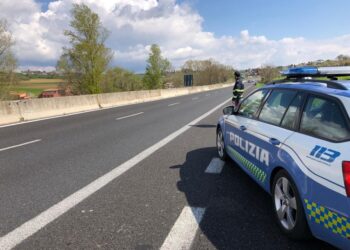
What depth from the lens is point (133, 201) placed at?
4.45 metres

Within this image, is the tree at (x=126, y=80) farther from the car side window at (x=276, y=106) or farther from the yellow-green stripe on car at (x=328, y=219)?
the yellow-green stripe on car at (x=328, y=219)

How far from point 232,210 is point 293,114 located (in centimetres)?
135

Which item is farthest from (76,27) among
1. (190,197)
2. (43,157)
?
(190,197)

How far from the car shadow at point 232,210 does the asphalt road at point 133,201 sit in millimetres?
10

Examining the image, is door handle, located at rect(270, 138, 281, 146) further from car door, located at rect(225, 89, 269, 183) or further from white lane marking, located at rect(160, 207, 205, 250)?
white lane marking, located at rect(160, 207, 205, 250)

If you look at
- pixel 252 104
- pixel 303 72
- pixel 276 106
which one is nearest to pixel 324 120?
pixel 276 106

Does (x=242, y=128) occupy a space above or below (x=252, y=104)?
below

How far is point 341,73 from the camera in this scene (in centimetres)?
426

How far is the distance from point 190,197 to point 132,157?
8.80 ft

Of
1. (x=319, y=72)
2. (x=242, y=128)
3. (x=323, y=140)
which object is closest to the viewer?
(x=323, y=140)

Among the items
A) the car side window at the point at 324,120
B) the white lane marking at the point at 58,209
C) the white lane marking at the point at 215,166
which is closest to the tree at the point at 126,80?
the white lane marking at the point at 215,166

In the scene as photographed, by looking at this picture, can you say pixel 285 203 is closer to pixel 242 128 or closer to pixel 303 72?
pixel 242 128

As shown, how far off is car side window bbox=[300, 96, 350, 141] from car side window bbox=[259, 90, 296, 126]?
1.47ft

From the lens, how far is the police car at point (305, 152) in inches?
103
